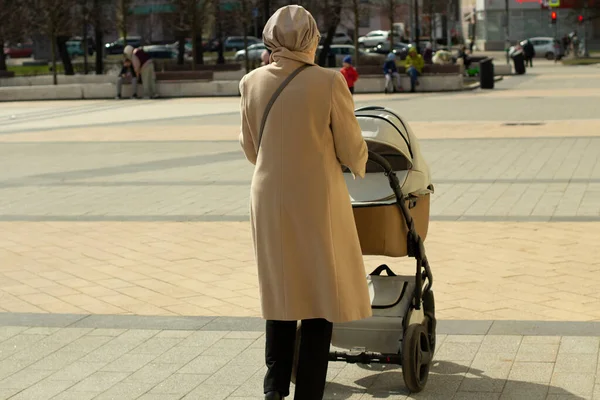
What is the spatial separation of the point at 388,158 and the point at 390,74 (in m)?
26.6

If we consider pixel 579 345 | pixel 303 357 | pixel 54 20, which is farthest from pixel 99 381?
pixel 54 20

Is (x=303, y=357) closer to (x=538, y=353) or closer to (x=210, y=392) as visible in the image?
(x=210, y=392)

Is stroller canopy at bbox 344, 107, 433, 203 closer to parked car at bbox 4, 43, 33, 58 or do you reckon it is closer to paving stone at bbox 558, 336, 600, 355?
paving stone at bbox 558, 336, 600, 355

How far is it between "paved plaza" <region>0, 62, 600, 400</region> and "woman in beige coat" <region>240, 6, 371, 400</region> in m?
0.82

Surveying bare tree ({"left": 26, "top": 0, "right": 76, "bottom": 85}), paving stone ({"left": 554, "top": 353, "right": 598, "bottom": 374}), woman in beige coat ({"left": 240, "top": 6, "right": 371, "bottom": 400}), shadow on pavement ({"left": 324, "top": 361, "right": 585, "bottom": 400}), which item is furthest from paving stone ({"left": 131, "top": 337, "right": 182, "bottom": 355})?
bare tree ({"left": 26, "top": 0, "right": 76, "bottom": 85})

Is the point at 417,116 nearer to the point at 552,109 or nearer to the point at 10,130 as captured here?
the point at 552,109

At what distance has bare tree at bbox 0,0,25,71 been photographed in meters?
45.1

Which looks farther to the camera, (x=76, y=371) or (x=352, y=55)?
(x=352, y=55)

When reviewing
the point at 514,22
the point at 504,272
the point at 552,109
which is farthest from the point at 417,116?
the point at 514,22

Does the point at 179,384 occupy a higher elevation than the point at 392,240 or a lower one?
lower

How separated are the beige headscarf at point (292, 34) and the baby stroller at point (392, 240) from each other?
714 mm


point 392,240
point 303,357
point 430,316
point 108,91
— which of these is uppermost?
point 392,240

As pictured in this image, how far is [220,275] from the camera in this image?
A: 8.16m

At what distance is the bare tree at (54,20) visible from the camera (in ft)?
129
